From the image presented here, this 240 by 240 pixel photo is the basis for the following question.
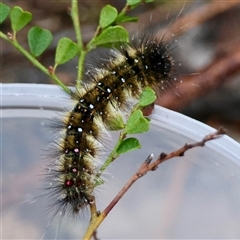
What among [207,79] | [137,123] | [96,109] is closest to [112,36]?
[96,109]

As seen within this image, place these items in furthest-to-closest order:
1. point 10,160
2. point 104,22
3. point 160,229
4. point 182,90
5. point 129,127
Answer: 1. point 182,90
2. point 10,160
3. point 160,229
4. point 104,22
5. point 129,127

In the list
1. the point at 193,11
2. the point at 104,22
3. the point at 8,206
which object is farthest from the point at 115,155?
the point at 193,11

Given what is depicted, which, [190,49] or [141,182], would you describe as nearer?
[141,182]

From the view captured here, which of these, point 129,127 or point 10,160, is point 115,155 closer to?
point 129,127

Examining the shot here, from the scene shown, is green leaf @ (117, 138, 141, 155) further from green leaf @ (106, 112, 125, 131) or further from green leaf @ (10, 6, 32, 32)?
green leaf @ (10, 6, 32, 32)

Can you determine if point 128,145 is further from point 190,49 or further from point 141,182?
point 190,49

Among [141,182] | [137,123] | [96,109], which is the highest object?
[137,123]

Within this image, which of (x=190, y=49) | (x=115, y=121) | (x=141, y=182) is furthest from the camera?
(x=190, y=49)

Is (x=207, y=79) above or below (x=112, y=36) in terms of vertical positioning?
below
